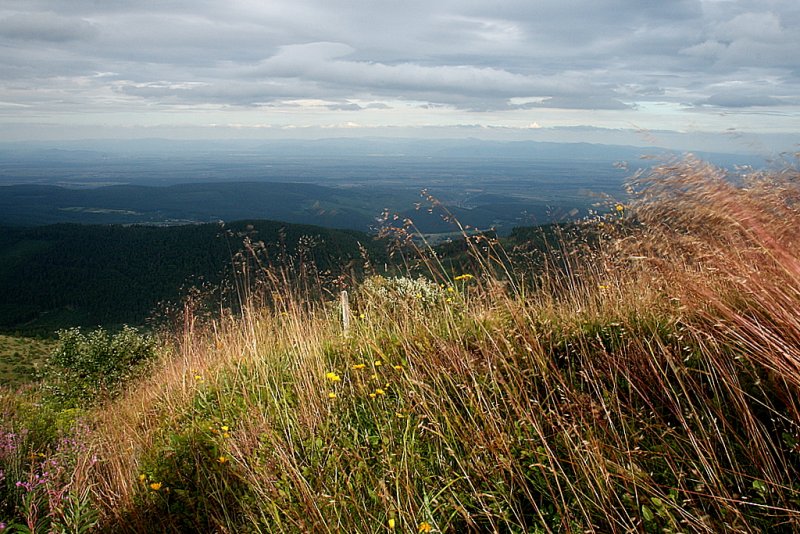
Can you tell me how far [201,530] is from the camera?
9.27 ft

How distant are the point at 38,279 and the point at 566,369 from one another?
4296 inches

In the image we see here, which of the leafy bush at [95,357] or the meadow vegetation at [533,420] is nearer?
the meadow vegetation at [533,420]

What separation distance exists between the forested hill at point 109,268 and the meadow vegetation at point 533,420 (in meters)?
58.2

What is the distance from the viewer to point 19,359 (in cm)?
3825

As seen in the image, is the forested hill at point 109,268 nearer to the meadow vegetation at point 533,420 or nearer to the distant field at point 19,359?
the distant field at point 19,359

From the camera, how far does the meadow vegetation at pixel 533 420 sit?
2119 mm

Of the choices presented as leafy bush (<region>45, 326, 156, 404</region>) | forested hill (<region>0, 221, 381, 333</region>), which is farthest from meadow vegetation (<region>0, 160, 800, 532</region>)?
forested hill (<region>0, 221, 381, 333</region>)

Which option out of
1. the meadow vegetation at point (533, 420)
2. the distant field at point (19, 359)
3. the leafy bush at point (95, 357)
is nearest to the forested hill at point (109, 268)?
the distant field at point (19, 359)

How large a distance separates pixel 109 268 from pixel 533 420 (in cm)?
9724

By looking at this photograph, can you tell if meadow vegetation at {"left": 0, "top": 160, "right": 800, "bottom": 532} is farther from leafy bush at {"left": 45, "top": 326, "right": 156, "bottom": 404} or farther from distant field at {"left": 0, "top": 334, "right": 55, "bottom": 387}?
distant field at {"left": 0, "top": 334, "right": 55, "bottom": 387}

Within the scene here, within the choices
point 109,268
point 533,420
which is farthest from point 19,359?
point 109,268

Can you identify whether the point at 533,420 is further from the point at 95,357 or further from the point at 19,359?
the point at 19,359

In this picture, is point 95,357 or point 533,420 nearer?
point 533,420

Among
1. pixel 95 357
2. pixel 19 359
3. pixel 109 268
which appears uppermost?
pixel 95 357
